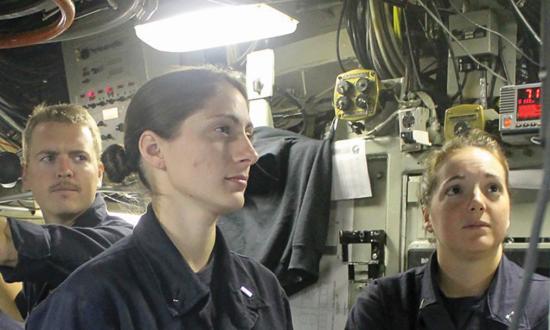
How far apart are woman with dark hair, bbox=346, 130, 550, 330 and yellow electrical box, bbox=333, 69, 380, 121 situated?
69 centimetres

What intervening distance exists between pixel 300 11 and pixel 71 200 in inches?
60.4

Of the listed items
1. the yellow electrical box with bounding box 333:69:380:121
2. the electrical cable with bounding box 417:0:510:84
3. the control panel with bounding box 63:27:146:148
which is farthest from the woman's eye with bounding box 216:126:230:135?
the control panel with bounding box 63:27:146:148

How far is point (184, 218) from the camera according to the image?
1468 millimetres

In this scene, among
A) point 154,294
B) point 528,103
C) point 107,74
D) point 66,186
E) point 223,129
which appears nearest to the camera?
point 154,294

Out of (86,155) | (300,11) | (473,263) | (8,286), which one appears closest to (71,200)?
(86,155)

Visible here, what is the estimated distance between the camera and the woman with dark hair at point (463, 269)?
5.87ft

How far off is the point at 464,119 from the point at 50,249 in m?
1.53

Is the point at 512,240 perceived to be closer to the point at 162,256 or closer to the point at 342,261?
the point at 342,261

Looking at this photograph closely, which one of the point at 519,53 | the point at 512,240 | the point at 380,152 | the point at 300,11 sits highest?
the point at 300,11

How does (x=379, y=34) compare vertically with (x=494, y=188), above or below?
above

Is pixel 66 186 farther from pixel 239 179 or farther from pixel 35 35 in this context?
pixel 239 179

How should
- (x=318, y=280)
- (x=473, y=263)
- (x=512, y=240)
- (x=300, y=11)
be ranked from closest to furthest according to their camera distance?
1. (x=473, y=263)
2. (x=512, y=240)
3. (x=318, y=280)
4. (x=300, y=11)

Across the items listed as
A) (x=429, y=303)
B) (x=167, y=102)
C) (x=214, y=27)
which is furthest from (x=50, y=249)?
(x=214, y=27)

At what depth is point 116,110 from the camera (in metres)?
3.46
